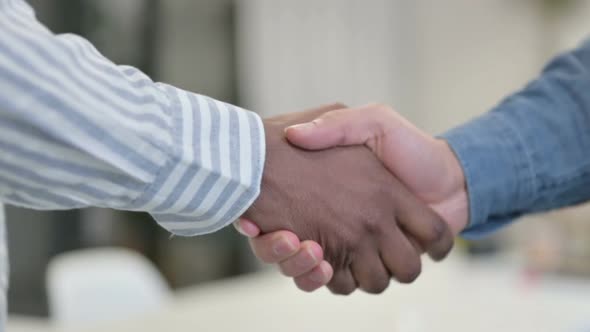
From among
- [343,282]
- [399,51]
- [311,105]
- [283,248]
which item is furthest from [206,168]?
[399,51]

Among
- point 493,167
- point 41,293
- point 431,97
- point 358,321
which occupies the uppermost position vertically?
point 493,167

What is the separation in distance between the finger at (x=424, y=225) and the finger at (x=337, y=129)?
111 millimetres

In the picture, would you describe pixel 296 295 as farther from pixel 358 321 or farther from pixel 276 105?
pixel 276 105

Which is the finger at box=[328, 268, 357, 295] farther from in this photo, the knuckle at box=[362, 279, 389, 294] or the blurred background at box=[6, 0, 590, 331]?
the blurred background at box=[6, 0, 590, 331]

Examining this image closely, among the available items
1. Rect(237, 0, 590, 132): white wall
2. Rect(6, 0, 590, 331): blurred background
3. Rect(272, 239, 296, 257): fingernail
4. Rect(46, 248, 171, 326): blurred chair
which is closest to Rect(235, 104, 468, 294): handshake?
Rect(272, 239, 296, 257): fingernail

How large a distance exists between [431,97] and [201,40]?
1280 mm

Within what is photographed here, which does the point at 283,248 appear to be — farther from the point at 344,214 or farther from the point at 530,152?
the point at 530,152

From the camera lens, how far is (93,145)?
0.62 m

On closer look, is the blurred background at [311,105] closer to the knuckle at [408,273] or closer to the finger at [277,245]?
the knuckle at [408,273]

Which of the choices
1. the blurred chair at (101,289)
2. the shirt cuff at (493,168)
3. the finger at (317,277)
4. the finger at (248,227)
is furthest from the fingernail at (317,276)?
the blurred chair at (101,289)

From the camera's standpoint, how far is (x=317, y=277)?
0.93 meters

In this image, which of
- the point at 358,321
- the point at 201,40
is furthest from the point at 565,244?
the point at 201,40

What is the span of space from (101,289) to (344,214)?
3.32ft

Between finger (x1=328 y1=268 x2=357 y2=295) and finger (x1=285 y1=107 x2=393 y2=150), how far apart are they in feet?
0.58
